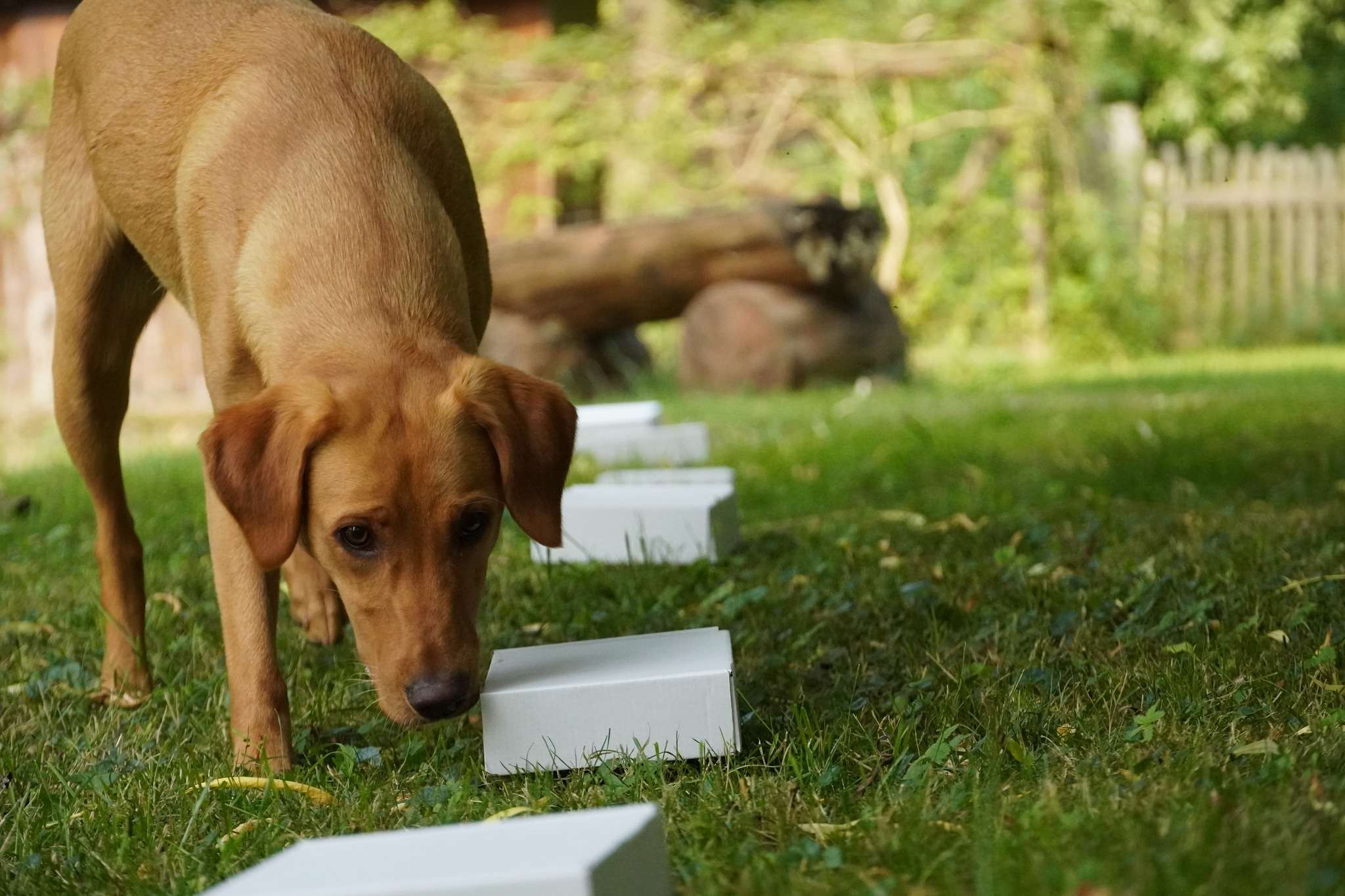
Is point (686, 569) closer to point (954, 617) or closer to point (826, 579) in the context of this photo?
point (826, 579)

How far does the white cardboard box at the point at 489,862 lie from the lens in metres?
1.74

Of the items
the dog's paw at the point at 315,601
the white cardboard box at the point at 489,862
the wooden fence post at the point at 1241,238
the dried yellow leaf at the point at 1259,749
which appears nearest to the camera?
the white cardboard box at the point at 489,862

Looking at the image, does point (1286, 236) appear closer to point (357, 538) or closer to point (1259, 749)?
point (1259, 749)

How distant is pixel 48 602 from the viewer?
4.23 m

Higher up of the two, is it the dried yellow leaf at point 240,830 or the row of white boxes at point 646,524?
the dried yellow leaf at point 240,830

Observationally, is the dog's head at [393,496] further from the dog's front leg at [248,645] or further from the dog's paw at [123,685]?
the dog's paw at [123,685]

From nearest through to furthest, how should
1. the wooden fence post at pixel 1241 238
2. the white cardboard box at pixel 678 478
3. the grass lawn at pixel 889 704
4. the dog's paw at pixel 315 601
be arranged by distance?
the grass lawn at pixel 889 704, the dog's paw at pixel 315 601, the white cardboard box at pixel 678 478, the wooden fence post at pixel 1241 238

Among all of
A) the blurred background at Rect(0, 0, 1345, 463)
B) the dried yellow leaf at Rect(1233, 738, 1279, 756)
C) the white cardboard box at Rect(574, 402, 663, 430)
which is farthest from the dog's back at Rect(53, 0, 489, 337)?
the blurred background at Rect(0, 0, 1345, 463)

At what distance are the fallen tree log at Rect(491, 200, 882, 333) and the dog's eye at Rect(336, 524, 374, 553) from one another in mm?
7823

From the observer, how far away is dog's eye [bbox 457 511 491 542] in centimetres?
280

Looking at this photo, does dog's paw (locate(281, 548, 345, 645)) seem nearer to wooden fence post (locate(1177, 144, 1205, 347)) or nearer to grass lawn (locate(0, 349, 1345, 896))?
grass lawn (locate(0, 349, 1345, 896))

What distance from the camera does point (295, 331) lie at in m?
3.01

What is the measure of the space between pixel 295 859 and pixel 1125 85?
66.2 ft

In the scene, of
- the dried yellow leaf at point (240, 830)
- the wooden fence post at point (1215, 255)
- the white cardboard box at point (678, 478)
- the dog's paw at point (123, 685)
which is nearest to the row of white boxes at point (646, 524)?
the white cardboard box at point (678, 478)
